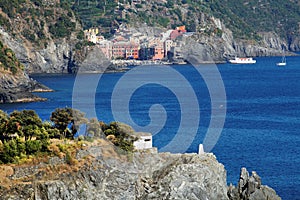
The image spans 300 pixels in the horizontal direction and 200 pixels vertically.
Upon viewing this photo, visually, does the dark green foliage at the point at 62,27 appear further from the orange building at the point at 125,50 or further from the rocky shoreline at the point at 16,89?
the rocky shoreline at the point at 16,89

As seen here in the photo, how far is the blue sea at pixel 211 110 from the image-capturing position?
4578 centimetres

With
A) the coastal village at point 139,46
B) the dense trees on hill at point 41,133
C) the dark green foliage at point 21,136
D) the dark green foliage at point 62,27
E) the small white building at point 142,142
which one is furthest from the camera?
the coastal village at point 139,46

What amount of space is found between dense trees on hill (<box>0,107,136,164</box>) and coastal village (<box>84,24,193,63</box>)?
345 ft

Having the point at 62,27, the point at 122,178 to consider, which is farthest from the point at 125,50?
the point at 122,178

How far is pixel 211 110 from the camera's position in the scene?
67.6 meters

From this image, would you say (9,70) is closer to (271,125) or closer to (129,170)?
(271,125)

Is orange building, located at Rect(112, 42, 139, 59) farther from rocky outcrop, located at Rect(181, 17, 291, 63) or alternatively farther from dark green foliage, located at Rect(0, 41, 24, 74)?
dark green foliage, located at Rect(0, 41, 24, 74)

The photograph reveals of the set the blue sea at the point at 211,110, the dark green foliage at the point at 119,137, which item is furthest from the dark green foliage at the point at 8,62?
the dark green foliage at the point at 119,137

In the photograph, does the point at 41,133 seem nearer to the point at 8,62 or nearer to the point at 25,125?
the point at 25,125

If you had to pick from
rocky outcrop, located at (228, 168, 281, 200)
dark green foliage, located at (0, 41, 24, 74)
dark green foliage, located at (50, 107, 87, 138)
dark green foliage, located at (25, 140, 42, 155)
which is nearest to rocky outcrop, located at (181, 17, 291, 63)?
dark green foliage, located at (0, 41, 24, 74)

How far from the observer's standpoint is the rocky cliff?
28.6m

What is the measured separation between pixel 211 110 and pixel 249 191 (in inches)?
1455

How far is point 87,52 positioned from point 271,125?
69.0 m

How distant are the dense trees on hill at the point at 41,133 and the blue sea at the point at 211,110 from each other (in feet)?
28.6
